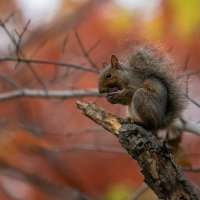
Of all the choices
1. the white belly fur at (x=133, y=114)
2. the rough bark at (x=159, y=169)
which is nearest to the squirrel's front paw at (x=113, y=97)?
the white belly fur at (x=133, y=114)

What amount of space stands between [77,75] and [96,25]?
1.73 meters

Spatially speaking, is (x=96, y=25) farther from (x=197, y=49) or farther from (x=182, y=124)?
(x=182, y=124)

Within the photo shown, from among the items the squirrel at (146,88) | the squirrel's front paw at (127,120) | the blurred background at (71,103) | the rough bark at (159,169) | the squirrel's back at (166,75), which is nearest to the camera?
the rough bark at (159,169)

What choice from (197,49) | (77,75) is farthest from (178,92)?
(197,49)

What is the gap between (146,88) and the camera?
4109 mm

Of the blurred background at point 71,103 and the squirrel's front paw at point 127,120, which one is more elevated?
the blurred background at point 71,103

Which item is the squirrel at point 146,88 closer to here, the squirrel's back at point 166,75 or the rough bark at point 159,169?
the squirrel's back at point 166,75

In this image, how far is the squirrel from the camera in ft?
13.3

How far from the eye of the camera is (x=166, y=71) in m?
4.20

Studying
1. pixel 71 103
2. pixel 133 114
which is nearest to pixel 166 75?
pixel 133 114

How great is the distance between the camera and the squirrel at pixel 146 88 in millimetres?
4066

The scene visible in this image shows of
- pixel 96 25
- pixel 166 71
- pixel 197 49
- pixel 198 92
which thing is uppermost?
pixel 96 25

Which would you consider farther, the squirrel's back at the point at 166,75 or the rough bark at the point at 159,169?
the squirrel's back at the point at 166,75

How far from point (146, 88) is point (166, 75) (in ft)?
0.60
